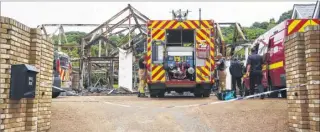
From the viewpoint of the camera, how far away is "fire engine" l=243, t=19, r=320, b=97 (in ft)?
36.6

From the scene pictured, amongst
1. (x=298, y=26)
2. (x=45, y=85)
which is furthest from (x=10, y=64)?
(x=298, y=26)

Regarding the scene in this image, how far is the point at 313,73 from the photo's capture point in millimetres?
5164

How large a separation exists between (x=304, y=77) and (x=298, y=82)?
0.39 feet

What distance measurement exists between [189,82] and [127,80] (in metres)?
7.73

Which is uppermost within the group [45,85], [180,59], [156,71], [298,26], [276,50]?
[298,26]

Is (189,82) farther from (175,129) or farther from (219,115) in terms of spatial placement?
(175,129)

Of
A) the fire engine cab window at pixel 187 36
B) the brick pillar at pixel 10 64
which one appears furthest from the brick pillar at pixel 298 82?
the fire engine cab window at pixel 187 36

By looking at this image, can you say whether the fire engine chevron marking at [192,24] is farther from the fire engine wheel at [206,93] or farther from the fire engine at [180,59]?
the fire engine wheel at [206,93]

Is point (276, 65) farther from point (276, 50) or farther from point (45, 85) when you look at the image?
point (45, 85)

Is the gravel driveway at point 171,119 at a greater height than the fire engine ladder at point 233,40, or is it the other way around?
the fire engine ladder at point 233,40

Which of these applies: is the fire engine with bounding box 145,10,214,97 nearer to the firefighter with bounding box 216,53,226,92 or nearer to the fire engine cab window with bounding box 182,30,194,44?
the fire engine cab window with bounding box 182,30,194,44

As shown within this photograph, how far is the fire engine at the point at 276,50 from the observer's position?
440 inches

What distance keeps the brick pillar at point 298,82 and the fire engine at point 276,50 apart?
464cm

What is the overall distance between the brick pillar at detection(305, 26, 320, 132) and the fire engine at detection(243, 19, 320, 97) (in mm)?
5205
